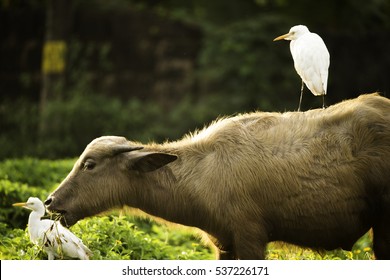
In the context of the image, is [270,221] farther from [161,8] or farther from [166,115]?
[161,8]

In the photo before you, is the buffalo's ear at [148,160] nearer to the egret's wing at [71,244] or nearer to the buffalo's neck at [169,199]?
the buffalo's neck at [169,199]

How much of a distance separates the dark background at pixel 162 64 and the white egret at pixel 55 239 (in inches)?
391

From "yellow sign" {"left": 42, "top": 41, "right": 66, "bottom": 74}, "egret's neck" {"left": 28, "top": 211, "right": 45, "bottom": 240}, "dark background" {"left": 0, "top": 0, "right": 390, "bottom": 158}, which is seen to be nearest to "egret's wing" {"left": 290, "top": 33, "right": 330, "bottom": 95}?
"egret's neck" {"left": 28, "top": 211, "right": 45, "bottom": 240}

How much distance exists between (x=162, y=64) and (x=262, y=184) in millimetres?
13793

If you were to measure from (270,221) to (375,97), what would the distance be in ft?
4.81

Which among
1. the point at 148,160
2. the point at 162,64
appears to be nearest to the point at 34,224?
the point at 148,160

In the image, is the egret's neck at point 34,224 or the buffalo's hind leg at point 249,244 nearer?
the buffalo's hind leg at point 249,244

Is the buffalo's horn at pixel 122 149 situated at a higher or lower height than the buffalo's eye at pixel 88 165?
higher

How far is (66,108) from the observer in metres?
18.0

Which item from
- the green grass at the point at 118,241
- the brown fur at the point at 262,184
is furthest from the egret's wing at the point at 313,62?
the green grass at the point at 118,241

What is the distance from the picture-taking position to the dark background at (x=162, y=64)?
18.3m

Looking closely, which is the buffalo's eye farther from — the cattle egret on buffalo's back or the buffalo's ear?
the cattle egret on buffalo's back

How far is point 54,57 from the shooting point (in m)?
18.7
